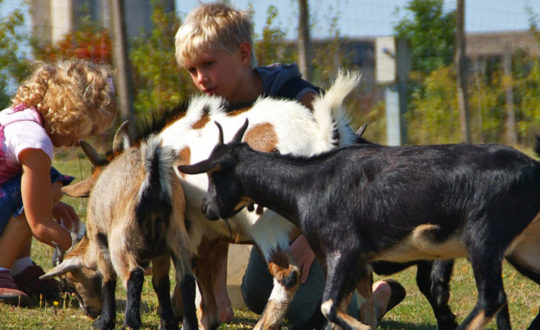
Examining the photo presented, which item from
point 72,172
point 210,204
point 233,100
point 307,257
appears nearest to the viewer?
point 210,204

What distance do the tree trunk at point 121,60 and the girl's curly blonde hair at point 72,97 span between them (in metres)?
2.50

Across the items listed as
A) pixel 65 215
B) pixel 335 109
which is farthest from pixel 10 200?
pixel 335 109

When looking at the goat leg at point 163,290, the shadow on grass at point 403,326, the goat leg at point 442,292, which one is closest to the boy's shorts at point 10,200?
the goat leg at point 163,290

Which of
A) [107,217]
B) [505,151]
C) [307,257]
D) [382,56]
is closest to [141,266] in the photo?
[107,217]

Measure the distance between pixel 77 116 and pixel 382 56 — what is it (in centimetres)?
642

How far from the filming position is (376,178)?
132 inches

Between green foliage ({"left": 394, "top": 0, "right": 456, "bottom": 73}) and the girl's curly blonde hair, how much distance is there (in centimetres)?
794

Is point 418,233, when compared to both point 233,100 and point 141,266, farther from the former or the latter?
point 233,100

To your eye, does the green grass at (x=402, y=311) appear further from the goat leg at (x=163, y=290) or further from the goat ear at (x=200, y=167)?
the goat ear at (x=200, y=167)

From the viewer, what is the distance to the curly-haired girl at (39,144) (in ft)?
15.2

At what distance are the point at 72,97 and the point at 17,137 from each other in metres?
0.39

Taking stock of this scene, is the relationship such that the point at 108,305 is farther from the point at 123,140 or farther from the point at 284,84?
A: the point at 284,84

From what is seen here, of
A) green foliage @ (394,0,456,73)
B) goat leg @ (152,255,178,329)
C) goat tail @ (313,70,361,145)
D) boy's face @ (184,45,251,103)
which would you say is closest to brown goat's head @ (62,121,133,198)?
boy's face @ (184,45,251,103)

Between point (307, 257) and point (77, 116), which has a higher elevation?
point (77, 116)
